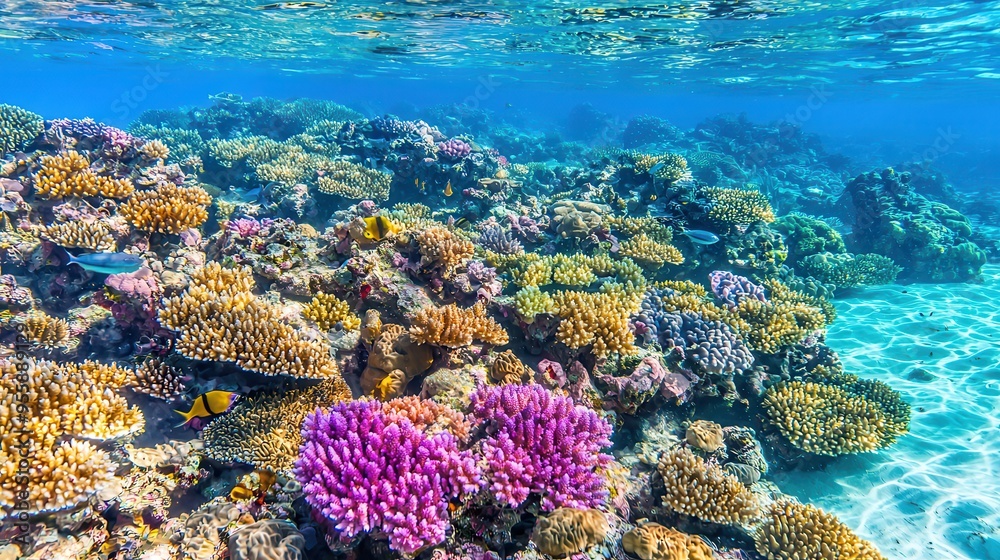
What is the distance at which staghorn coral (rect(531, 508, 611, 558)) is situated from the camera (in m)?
3.12

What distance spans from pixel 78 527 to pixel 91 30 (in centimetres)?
3225

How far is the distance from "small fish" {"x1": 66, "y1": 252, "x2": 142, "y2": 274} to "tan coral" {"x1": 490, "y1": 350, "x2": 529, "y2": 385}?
4.10 meters

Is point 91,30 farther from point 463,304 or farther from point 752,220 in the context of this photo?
point 752,220

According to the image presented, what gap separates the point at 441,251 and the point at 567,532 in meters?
4.10

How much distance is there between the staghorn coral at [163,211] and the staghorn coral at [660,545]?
7.86 metres

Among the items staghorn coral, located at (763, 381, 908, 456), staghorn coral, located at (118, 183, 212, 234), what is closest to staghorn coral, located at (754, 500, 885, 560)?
staghorn coral, located at (763, 381, 908, 456)

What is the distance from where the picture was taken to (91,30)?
77.5ft

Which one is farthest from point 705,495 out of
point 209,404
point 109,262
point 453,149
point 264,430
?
point 453,149

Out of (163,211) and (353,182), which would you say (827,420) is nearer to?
(163,211)

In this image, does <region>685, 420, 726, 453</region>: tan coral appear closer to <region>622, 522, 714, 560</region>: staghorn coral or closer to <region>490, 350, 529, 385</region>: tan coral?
<region>622, 522, 714, 560</region>: staghorn coral

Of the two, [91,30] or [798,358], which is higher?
[91,30]

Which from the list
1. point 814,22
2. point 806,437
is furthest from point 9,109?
point 814,22

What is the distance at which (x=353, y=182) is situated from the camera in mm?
11953

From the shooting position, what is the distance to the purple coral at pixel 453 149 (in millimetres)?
12898
